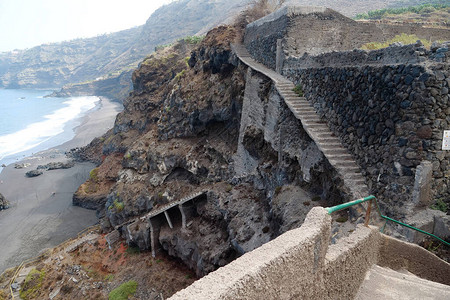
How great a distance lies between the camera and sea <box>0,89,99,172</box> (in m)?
57.1

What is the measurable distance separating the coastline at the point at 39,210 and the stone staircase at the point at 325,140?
27393mm

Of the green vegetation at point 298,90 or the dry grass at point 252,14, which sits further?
the dry grass at point 252,14

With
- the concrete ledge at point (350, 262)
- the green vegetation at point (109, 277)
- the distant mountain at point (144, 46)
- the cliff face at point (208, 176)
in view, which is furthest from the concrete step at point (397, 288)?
the distant mountain at point (144, 46)

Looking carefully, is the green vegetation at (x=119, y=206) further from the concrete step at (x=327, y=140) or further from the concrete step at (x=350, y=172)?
the concrete step at (x=350, y=172)

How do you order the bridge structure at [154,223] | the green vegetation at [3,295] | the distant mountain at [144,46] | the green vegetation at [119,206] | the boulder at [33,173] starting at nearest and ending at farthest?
the green vegetation at [3,295] < the bridge structure at [154,223] < the green vegetation at [119,206] < the boulder at [33,173] < the distant mountain at [144,46]

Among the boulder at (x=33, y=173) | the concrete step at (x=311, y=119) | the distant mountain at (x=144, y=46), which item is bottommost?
the boulder at (x=33, y=173)

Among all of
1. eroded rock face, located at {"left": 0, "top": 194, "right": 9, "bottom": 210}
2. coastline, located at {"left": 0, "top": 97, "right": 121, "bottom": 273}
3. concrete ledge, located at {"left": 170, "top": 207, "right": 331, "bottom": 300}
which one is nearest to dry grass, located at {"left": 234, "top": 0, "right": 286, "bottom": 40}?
coastline, located at {"left": 0, "top": 97, "right": 121, "bottom": 273}

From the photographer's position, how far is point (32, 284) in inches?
842

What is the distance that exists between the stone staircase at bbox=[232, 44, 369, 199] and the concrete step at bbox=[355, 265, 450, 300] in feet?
12.2

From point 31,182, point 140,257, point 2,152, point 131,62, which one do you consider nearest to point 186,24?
point 131,62

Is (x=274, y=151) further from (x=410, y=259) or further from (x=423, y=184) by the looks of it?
(x=410, y=259)

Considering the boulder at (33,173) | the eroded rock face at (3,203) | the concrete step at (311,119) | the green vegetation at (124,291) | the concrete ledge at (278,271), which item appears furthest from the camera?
the boulder at (33,173)

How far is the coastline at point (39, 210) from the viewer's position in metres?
27.3

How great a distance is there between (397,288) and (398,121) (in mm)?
4727
